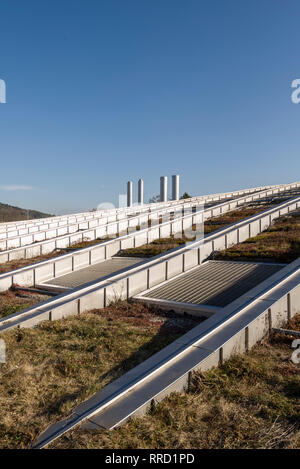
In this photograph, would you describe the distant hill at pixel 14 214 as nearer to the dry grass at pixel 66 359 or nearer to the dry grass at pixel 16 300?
the dry grass at pixel 16 300

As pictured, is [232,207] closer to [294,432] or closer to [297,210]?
[297,210]

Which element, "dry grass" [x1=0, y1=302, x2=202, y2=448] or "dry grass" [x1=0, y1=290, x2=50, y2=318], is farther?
"dry grass" [x1=0, y1=290, x2=50, y2=318]

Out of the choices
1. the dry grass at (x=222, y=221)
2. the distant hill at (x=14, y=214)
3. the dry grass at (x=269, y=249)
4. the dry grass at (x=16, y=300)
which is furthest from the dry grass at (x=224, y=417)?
the distant hill at (x=14, y=214)

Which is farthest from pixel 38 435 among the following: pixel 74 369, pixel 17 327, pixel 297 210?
pixel 297 210

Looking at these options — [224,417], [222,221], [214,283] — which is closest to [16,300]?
[214,283]

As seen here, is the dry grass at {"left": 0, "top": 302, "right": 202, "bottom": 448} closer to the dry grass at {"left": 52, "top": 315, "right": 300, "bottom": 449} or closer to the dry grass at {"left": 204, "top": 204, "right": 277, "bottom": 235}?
the dry grass at {"left": 52, "top": 315, "right": 300, "bottom": 449}

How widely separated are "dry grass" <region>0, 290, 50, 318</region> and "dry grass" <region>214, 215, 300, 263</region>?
7.33m

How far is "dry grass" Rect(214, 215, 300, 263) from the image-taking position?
1308cm

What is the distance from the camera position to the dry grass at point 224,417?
153 inches

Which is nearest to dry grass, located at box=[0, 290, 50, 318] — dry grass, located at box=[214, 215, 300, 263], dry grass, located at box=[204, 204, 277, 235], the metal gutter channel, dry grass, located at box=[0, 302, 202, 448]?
dry grass, located at box=[0, 302, 202, 448]

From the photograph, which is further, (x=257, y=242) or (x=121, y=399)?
(x=257, y=242)

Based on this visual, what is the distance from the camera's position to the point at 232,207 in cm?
3161

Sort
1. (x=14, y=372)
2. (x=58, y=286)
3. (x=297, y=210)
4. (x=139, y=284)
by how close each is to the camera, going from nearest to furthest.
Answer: (x=14, y=372), (x=139, y=284), (x=58, y=286), (x=297, y=210)

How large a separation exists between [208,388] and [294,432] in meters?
1.36
